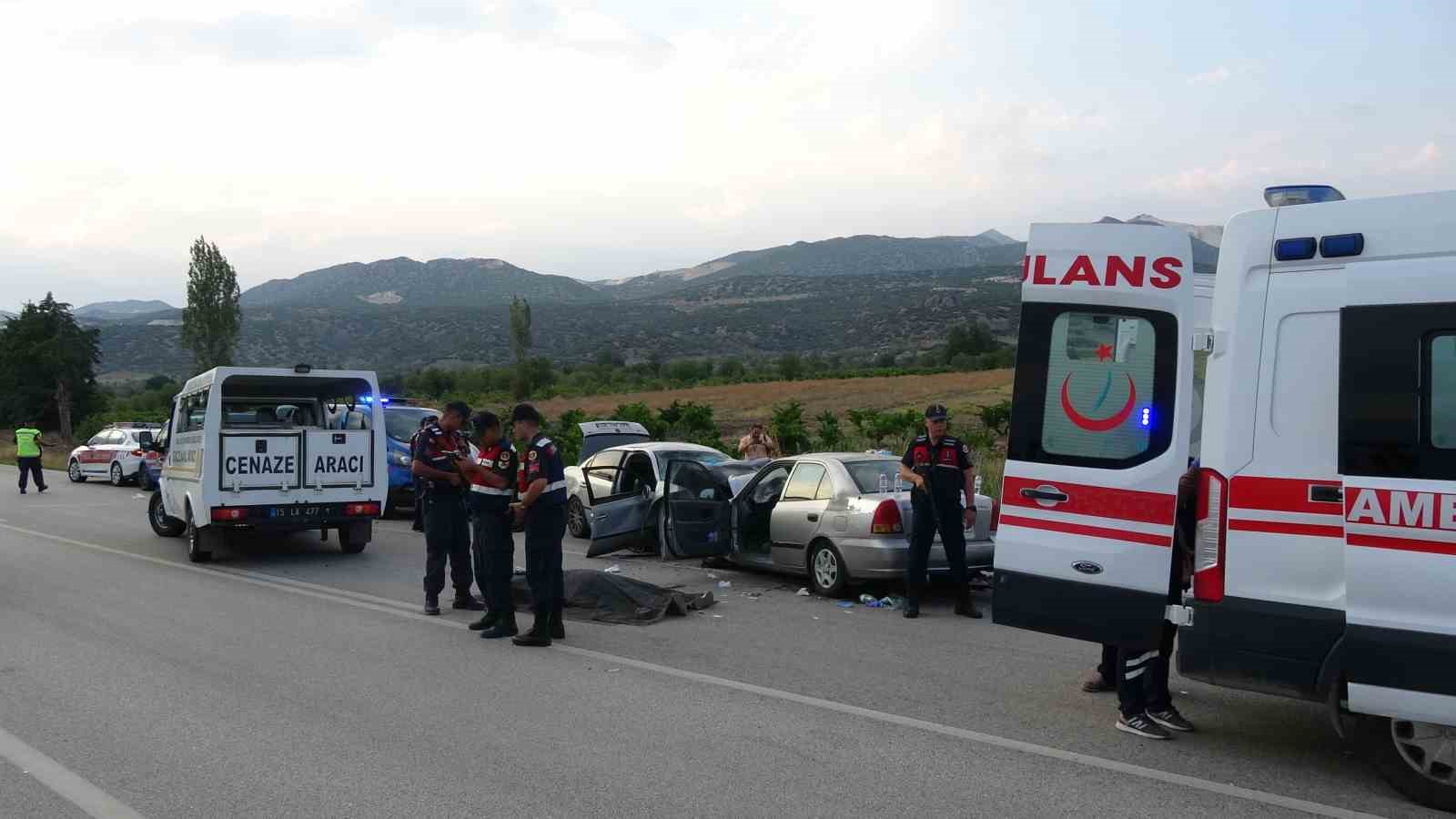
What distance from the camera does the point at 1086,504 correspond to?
19.9 feet

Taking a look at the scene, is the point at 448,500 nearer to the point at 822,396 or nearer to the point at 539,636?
the point at 539,636

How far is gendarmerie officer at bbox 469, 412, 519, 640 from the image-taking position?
9.01 metres

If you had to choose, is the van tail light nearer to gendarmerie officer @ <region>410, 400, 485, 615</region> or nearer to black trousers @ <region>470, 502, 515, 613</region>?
black trousers @ <region>470, 502, 515, 613</region>

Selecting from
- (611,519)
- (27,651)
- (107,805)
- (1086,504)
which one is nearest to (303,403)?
(611,519)

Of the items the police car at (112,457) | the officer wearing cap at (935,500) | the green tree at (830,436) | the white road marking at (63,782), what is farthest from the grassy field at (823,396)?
the white road marking at (63,782)

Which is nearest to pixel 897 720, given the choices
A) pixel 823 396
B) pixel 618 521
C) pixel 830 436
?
pixel 618 521

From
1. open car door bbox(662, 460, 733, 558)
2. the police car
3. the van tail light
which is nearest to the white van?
open car door bbox(662, 460, 733, 558)

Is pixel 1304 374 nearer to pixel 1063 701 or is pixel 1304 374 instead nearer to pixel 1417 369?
pixel 1417 369

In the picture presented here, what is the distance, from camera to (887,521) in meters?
10.5

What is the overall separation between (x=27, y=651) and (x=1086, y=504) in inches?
301

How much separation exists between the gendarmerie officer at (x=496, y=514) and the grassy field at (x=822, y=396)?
27.7 m

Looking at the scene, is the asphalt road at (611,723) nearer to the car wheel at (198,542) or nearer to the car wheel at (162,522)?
the car wheel at (198,542)

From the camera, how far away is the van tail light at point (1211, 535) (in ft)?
17.8

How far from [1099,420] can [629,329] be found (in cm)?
10845
